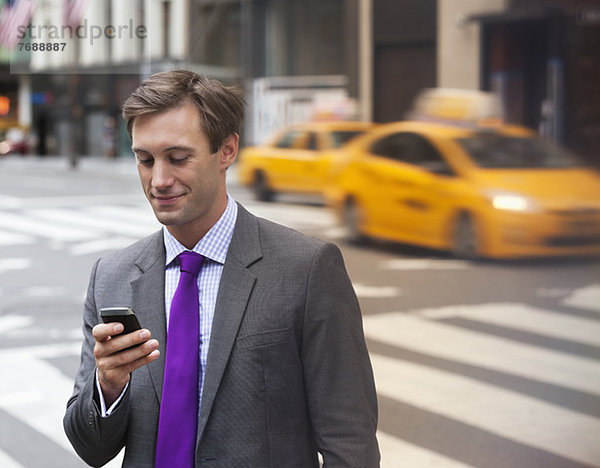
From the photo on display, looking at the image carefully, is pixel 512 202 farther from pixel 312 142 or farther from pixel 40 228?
pixel 40 228

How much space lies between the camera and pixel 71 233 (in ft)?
22.8

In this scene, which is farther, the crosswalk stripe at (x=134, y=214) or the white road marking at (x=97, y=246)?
the white road marking at (x=97, y=246)

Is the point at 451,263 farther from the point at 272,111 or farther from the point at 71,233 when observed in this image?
the point at 71,233

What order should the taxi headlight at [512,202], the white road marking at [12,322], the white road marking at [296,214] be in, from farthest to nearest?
the white road marking at [12,322] < the white road marking at [296,214] < the taxi headlight at [512,202]

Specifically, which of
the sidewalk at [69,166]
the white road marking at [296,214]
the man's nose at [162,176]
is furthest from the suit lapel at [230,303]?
the sidewalk at [69,166]

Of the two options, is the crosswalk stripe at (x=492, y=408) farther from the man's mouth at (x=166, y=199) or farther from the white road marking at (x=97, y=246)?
→ the man's mouth at (x=166, y=199)

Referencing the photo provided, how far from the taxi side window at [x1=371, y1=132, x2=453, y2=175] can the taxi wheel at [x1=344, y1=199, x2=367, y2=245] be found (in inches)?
10.8

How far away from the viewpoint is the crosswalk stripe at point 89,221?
6281 mm

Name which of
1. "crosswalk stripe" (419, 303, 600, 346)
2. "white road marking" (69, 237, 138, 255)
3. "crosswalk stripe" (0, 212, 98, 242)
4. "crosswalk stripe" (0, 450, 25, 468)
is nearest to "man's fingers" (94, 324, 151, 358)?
"crosswalk stripe" (419, 303, 600, 346)

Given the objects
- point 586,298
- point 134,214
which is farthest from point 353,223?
point 134,214

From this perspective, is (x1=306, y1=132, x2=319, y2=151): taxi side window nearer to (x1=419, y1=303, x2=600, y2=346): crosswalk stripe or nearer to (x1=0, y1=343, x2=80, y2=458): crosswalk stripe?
(x1=419, y1=303, x2=600, y2=346): crosswalk stripe

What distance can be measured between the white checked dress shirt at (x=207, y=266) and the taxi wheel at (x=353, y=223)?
240 centimetres

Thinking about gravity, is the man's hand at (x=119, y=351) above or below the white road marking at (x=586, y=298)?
above

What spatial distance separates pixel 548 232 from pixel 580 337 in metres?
0.65
